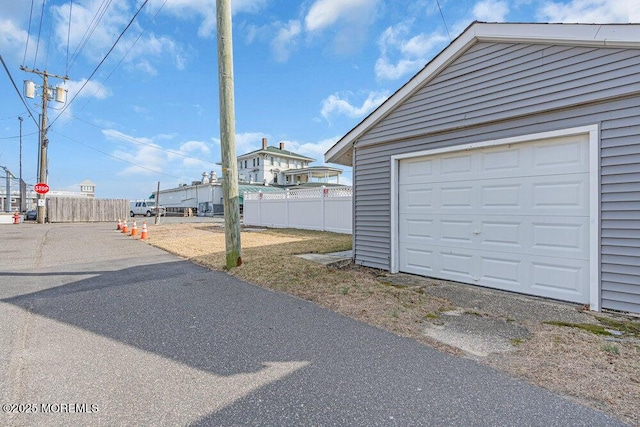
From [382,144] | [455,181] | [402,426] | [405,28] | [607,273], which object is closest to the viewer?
[402,426]

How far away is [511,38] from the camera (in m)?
4.82

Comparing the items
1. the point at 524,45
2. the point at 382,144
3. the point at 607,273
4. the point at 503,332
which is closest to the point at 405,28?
the point at 382,144

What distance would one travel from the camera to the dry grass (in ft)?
8.05

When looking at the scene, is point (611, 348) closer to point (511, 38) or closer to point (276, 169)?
point (511, 38)

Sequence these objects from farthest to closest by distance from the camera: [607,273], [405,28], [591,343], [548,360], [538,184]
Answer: [405,28]
[538,184]
[607,273]
[591,343]
[548,360]

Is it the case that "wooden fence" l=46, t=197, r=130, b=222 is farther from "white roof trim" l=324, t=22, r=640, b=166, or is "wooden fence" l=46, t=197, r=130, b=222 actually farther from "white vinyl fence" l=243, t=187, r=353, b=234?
"white roof trim" l=324, t=22, r=640, b=166

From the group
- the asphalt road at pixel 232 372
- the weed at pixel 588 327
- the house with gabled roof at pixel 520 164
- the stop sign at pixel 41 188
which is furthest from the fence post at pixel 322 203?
the stop sign at pixel 41 188

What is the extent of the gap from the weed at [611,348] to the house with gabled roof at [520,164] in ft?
4.08

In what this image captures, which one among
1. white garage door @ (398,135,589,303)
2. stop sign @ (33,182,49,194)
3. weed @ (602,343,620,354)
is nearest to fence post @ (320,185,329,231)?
white garage door @ (398,135,589,303)

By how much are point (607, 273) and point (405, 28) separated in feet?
22.8

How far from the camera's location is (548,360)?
2887 millimetres

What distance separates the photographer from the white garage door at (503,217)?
4387 mm

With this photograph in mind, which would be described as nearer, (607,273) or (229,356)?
(229,356)

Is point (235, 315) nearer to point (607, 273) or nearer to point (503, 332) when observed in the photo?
point (503, 332)
